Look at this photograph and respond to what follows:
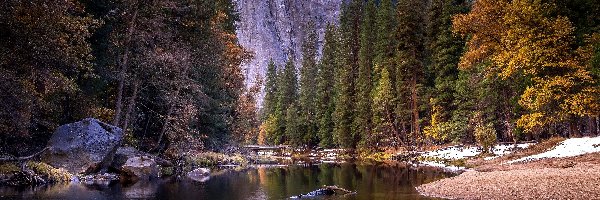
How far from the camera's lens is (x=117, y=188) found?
20797 millimetres

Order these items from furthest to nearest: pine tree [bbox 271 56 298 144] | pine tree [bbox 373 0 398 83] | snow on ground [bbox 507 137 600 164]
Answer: pine tree [bbox 271 56 298 144] → pine tree [bbox 373 0 398 83] → snow on ground [bbox 507 137 600 164]

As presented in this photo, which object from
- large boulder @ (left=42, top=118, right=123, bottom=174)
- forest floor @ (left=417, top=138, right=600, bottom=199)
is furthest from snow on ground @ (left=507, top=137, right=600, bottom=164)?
large boulder @ (left=42, top=118, right=123, bottom=174)

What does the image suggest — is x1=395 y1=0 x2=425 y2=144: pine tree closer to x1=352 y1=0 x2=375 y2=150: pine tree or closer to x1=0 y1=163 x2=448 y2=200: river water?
x1=352 y1=0 x2=375 y2=150: pine tree

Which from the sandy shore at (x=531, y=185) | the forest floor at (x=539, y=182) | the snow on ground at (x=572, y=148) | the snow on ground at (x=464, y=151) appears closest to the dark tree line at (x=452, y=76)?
the snow on ground at (x=464, y=151)

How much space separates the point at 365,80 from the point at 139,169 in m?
36.8

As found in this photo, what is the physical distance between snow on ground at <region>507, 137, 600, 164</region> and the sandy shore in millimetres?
3179

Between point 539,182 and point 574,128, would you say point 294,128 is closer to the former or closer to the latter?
point 574,128

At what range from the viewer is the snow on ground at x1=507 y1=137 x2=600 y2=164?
25.5m

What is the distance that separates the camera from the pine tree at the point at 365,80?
57.1 meters

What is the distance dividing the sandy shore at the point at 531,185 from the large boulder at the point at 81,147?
14387mm

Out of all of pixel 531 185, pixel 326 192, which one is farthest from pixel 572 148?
pixel 326 192

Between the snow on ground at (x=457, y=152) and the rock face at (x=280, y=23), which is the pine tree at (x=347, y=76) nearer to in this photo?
the snow on ground at (x=457, y=152)

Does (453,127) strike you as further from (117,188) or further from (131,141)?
(117,188)

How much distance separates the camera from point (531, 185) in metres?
16.9
